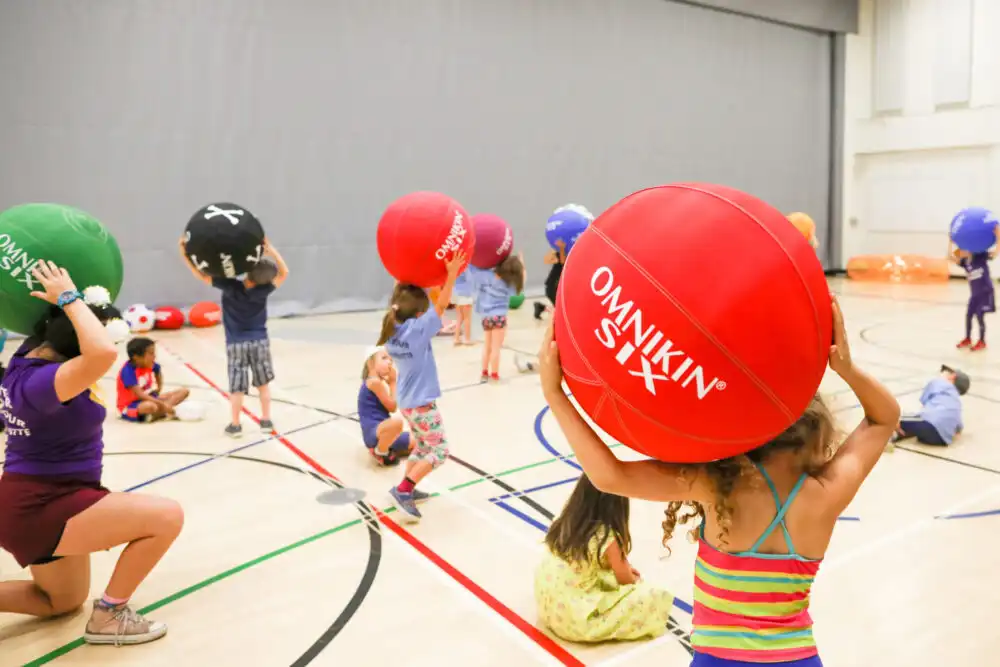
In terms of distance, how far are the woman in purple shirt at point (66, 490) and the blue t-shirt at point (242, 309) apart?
225 centimetres

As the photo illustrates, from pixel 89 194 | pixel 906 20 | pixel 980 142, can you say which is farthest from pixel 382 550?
pixel 906 20

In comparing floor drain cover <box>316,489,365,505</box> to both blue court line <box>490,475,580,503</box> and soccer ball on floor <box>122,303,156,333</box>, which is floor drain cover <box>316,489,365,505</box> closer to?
blue court line <box>490,475,580,503</box>

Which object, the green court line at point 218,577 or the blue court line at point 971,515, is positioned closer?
the green court line at point 218,577

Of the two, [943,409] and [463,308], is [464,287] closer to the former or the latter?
[463,308]

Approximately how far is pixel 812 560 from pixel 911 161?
16.2 metres

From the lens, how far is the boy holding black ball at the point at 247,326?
4992 millimetres

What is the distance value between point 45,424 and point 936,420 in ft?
15.3

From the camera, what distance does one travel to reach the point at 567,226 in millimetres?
6699

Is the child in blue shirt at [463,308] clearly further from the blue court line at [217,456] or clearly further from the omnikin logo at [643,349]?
the omnikin logo at [643,349]

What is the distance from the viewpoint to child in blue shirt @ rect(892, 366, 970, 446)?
470cm

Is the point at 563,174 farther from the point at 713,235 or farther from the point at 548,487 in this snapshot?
the point at 713,235

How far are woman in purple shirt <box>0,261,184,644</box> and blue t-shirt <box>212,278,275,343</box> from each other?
2.25 meters

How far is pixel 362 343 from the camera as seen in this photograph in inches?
341

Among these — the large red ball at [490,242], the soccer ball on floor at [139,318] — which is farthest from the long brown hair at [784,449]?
the soccer ball on floor at [139,318]
